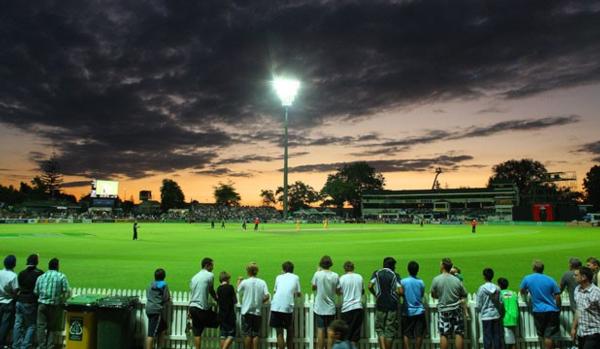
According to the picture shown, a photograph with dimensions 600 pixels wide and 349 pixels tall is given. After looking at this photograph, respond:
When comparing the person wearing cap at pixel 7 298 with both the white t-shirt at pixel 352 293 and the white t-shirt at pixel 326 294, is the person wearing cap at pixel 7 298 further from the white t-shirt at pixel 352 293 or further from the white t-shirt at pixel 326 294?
the white t-shirt at pixel 352 293

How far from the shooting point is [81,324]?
7387mm

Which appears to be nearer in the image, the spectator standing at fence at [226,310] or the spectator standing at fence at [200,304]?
the spectator standing at fence at [226,310]

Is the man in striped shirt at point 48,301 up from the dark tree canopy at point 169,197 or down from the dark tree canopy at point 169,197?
down

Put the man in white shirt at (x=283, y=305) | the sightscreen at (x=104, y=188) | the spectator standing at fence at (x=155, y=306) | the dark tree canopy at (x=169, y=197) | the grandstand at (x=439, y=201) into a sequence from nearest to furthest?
1. the man in white shirt at (x=283, y=305)
2. the spectator standing at fence at (x=155, y=306)
3. the grandstand at (x=439, y=201)
4. the sightscreen at (x=104, y=188)
5. the dark tree canopy at (x=169, y=197)

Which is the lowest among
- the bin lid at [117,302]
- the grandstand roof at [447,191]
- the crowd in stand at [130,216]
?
the crowd in stand at [130,216]

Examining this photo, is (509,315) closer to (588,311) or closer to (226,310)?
(588,311)

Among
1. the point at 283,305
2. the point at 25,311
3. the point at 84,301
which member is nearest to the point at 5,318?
the point at 25,311

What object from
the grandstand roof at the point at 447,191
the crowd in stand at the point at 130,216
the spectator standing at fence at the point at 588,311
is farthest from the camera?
the grandstand roof at the point at 447,191

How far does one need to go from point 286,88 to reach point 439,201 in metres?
85.7

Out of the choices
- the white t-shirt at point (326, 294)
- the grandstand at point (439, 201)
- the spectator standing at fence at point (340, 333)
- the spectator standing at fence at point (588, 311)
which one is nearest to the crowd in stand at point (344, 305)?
the white t-shirt at point (326, 294)

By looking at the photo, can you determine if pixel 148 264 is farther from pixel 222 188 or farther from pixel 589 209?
pixel 222 188

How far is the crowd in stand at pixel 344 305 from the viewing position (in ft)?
23.9

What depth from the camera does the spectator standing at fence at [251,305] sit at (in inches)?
293

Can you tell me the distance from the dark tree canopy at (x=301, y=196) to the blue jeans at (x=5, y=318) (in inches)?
6511
